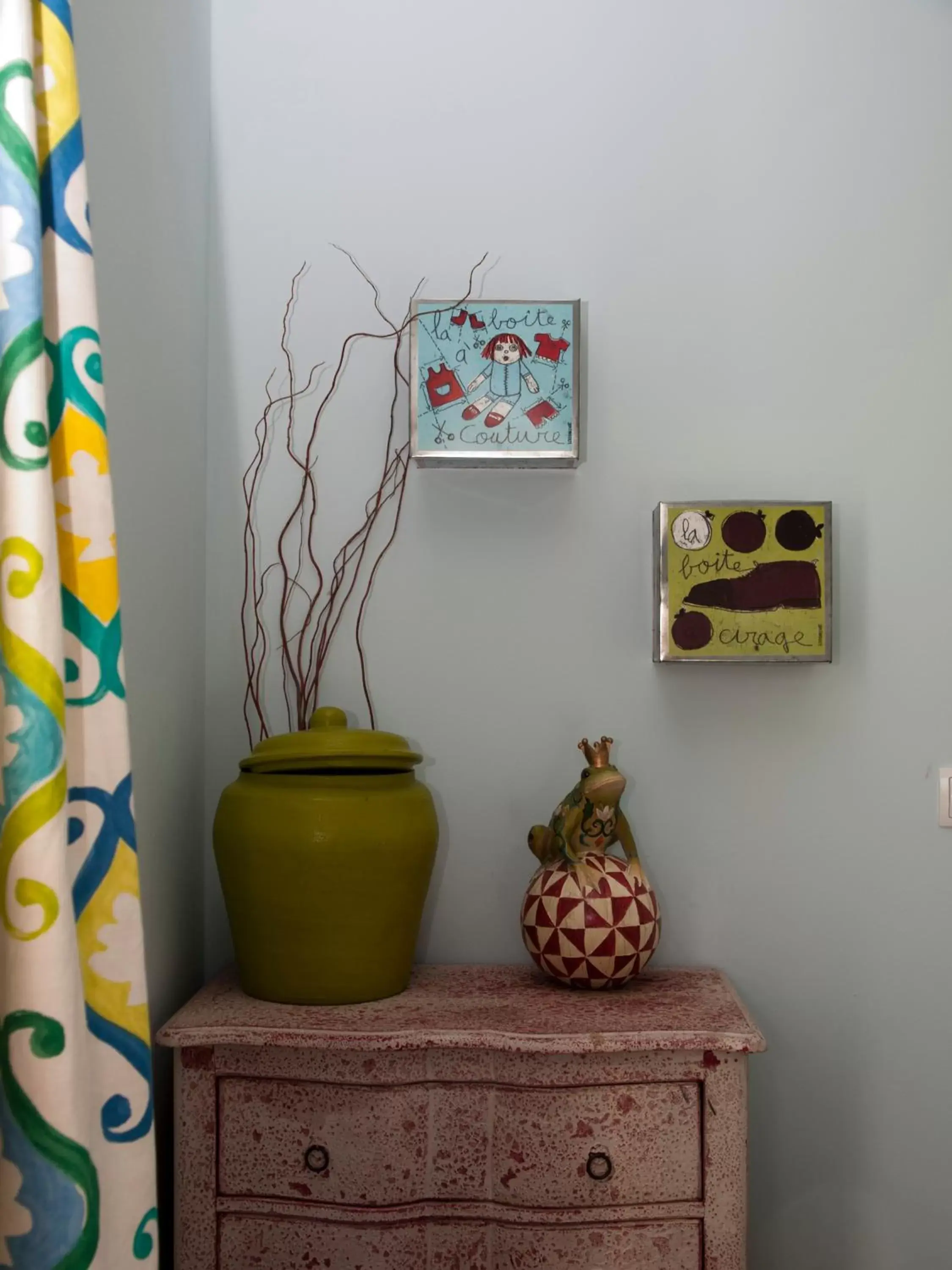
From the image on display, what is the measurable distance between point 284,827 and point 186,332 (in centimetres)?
82

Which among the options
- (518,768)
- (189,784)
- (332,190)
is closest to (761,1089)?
(518,768)

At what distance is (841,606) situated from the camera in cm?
184

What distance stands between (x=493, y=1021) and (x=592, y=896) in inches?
9.0

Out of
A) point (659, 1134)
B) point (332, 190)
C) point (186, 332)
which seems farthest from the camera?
point (332, 190)

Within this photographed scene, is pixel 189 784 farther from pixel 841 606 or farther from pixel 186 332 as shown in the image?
pixel 841 606

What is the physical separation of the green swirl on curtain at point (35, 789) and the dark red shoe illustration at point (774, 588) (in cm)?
107

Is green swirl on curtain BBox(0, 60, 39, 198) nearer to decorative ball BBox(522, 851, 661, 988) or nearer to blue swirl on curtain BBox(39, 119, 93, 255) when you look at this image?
blue swirl on curtain BBox(39, 119, 93, 255)

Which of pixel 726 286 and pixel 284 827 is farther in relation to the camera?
pixel 726 286

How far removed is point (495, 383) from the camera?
173 centimetres

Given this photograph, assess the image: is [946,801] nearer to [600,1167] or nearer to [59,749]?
Result: [600,1167]

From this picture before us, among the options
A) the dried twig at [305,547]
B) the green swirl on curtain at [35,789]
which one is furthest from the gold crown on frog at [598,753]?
the green swirl on curtain at [35,789]

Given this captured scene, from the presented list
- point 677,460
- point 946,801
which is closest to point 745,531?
point 677,460

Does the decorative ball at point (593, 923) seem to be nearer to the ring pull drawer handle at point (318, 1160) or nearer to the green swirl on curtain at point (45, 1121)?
the ring pull drawer handle at point (318, 1160)

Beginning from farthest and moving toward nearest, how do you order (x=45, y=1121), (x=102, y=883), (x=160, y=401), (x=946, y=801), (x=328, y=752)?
(x=946, y=801), (x=160, y=401), (x=328, y=752), (x=102, y=883), (x=45, y=1121)
